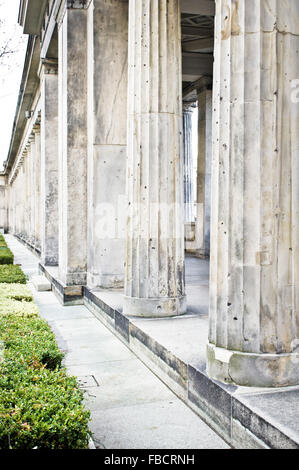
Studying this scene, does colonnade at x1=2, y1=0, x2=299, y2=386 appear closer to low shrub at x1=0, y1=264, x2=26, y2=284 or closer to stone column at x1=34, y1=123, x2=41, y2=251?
low shrub at x1=0, y1=264, x2=26, y2=284

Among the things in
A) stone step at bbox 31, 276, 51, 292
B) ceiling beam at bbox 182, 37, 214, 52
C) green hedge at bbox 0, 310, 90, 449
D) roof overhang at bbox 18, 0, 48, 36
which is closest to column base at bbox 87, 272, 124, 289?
stone step at bbox 31, 276, 51, 292

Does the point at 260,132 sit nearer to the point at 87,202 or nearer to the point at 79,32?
the point at 87,202

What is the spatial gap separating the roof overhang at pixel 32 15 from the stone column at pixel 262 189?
14.2 m

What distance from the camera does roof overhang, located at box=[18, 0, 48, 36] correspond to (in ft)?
54.6

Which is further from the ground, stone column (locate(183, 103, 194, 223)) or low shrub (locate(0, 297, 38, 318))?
stone column (locate(183, 103, 194, 223))

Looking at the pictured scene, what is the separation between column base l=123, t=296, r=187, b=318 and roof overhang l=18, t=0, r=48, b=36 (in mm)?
12780

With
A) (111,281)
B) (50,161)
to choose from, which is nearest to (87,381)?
(111,281)

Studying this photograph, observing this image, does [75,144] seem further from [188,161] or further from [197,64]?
[188,161]

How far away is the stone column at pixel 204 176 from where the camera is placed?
20.0 metres

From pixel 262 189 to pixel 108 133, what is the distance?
667cm

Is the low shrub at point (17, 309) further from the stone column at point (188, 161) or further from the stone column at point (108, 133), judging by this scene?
the stone column at point (188, 161)

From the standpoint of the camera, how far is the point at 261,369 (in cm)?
421

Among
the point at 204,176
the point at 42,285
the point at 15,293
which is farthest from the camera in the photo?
the point at 204,176

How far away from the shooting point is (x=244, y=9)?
13.7 ft
